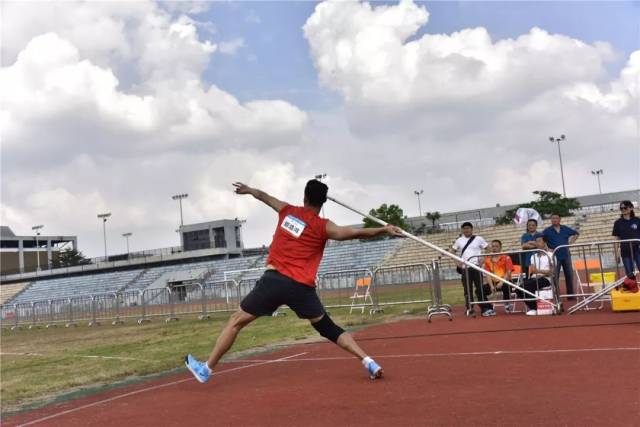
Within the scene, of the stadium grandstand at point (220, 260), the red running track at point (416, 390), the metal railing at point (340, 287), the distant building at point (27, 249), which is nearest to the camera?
the red running track at point (416, 390)

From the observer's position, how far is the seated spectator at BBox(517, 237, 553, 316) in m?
11.5

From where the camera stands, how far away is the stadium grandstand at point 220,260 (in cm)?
4144

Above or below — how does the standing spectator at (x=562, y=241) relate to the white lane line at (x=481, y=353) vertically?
above

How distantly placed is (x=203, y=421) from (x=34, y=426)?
1.51 m

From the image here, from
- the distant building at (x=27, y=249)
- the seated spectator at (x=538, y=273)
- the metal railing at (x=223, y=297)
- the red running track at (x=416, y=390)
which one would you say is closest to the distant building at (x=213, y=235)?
the distant building at (x=27, y=249)

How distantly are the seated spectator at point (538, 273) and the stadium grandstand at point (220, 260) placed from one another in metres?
14.2

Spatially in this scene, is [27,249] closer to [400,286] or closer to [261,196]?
[400,286]

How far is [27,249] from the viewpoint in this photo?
9794cm

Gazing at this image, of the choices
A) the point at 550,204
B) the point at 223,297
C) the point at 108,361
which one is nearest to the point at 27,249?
the point at 550,204

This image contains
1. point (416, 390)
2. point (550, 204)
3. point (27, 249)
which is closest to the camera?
point (416, 390)

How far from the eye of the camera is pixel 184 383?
6.45 metres

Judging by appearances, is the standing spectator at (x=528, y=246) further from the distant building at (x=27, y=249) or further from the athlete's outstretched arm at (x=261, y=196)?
the distant building at (x=27, y=249)

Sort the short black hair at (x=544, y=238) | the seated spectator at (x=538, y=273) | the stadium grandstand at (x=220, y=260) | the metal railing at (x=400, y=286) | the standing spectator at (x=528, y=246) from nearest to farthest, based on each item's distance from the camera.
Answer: the seated spectator at (x=538, y=273), the standing spectator at (x=528, y=246), the short black hair at (x=544, y=238), the metal railing at (x=400, y=286), the stadium grandstand at (x=220, y=260)

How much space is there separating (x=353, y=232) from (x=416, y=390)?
1.45m
